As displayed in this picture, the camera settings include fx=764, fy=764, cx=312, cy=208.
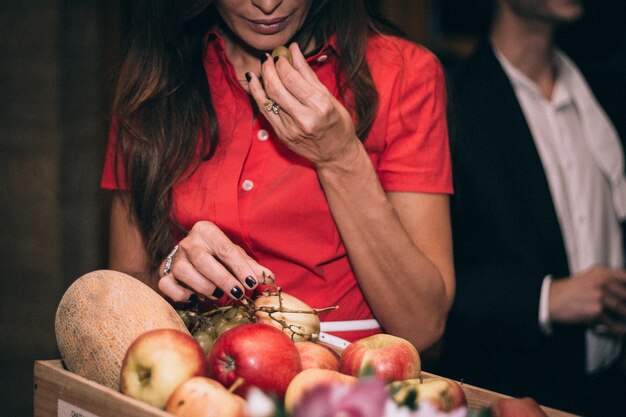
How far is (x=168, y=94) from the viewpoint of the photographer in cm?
166

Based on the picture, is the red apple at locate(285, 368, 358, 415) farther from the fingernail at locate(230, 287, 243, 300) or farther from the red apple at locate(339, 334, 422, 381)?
the fingernail at locate(230, 287, 243, 300)

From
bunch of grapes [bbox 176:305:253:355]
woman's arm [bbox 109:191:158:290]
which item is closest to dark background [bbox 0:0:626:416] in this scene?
woman's arm [bbox 109:191:158:290]

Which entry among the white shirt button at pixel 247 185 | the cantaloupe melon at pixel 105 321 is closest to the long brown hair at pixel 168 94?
the white shirt button at pixel 247 185

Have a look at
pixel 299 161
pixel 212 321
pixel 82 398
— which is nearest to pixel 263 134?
pixel 299 161

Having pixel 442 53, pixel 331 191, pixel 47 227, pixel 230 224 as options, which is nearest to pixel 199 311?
pixel 230 224

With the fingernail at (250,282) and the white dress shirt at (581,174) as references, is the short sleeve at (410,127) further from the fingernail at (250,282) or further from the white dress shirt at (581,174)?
the white dress shirt at (581,174)

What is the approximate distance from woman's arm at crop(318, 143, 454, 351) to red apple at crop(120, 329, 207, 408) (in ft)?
1.68

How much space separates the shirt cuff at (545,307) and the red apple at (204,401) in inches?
57.4

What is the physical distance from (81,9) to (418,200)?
1.64m

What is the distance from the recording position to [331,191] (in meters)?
1.46

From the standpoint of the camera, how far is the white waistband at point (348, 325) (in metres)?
1.57

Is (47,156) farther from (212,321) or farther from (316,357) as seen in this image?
(316,357)

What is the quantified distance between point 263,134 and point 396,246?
14.9 inches

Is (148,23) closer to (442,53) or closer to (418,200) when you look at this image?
(418,200)
